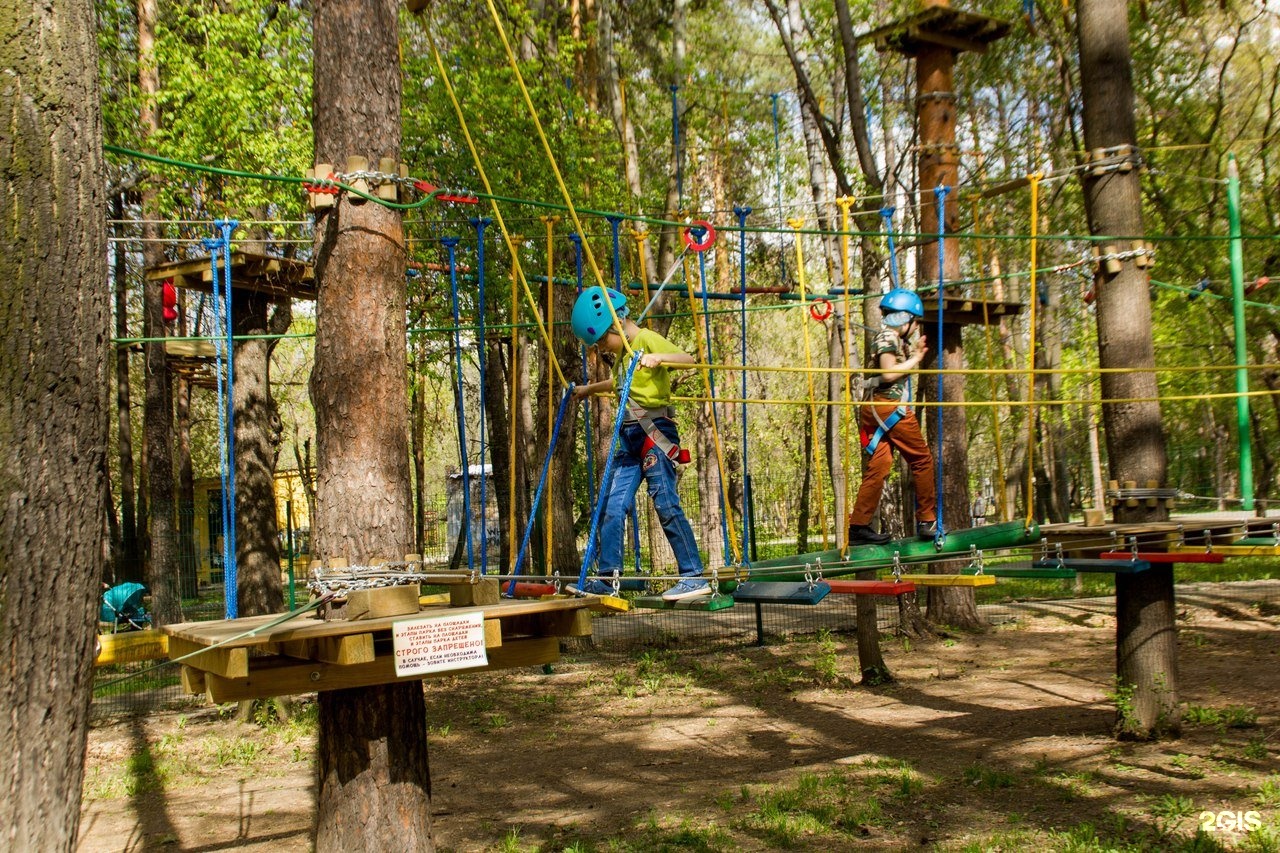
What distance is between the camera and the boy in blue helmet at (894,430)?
6.05 m

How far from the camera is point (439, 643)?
11.3 feet

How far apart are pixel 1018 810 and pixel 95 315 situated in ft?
16.7

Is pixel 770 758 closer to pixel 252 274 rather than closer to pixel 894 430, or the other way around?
pixel 894 430

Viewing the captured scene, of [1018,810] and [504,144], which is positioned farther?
[504,144]

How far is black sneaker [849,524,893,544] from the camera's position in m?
6.13

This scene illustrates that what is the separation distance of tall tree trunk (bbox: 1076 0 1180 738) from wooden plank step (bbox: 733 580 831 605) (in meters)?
2.51

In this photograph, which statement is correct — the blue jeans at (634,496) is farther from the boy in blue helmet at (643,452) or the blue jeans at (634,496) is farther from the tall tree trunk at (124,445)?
the tall tree trunk at (124,445)

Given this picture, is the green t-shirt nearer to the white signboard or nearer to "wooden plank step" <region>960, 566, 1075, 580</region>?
the white signboard

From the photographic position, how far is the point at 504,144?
38.8 feet

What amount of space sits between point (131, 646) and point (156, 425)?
26.7 feet

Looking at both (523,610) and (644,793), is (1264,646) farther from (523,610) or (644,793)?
(523,610)

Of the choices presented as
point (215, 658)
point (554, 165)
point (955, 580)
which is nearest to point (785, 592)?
point (955, 580)

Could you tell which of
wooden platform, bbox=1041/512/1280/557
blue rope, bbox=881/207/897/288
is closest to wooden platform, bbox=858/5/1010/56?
blue rope, bbox=881/207/897/288

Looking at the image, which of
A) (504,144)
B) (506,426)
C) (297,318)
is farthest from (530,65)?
(297,318)
